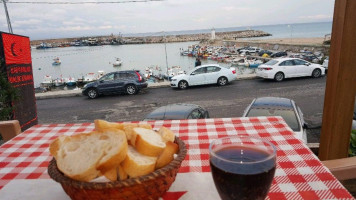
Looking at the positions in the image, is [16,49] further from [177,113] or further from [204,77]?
[204,77]

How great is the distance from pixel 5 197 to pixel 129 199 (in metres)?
0.71

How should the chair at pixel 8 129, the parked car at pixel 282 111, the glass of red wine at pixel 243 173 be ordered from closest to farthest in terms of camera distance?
the glass of red wine at pixel 243 173, the chair at pixel 8 129, the parked car at pixel 282 111

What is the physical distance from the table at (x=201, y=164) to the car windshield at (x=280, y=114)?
3796mm

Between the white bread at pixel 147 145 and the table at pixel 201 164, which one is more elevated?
the white bread at pixel 147 145

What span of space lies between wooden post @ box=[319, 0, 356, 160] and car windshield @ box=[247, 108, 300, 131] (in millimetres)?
2896

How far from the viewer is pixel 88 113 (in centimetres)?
1202

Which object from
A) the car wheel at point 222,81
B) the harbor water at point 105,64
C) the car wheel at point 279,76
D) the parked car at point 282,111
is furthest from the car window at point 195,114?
the harbor water at point 105,64

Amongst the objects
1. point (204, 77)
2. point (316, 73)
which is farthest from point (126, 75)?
point (316, 73)

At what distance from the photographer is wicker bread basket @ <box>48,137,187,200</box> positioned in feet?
3.02

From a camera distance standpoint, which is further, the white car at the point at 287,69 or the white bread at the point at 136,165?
the white car at the point at 287,69

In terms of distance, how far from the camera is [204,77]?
1600cm

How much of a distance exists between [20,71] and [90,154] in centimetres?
648

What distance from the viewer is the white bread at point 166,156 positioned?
1075 millimetres

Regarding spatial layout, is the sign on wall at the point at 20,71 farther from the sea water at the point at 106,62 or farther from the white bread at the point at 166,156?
the sea water at the point at 106,62
